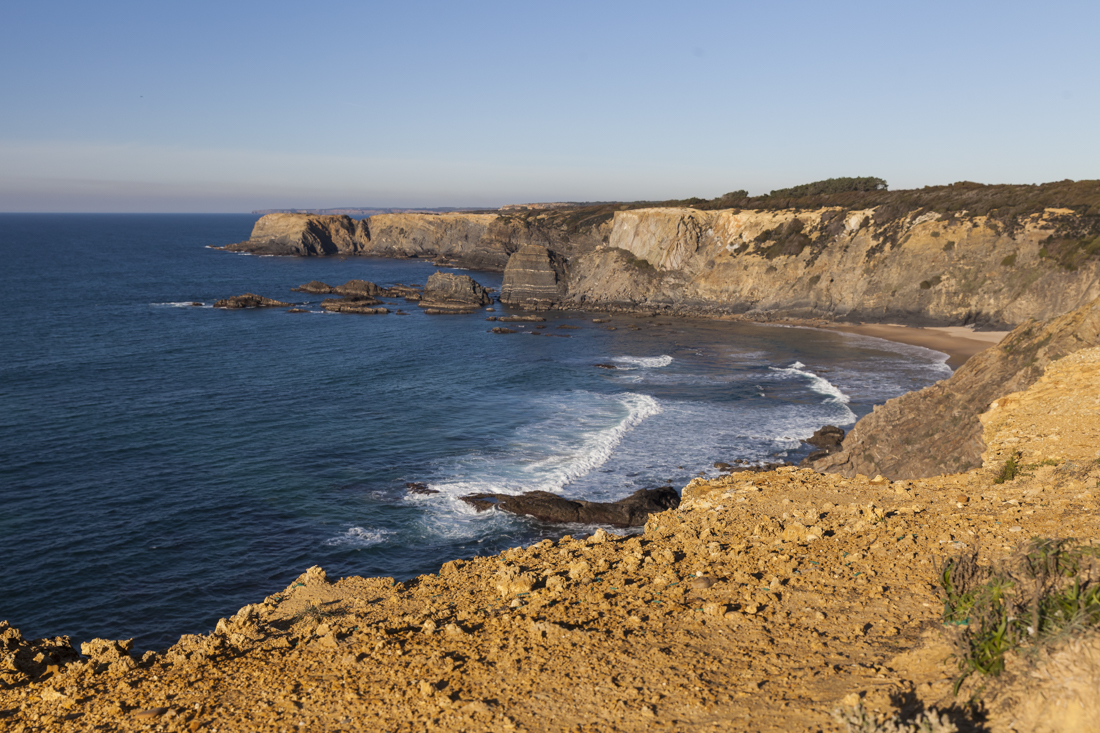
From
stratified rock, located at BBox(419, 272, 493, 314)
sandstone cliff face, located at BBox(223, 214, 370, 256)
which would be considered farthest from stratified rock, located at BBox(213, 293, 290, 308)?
sandstone cliff face, located at BBox(223, 214, 370, 256)

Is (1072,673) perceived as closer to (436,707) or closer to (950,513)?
(436,707)

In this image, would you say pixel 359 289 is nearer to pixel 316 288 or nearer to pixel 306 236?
pixel 316 288

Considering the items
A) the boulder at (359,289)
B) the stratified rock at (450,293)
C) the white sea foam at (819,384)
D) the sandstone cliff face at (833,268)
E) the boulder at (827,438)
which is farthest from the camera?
the boulder at (359,289)

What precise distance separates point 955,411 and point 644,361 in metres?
38.0

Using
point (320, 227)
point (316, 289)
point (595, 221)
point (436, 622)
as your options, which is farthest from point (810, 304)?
point (320, 227)

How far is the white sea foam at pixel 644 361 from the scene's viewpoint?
187 feet

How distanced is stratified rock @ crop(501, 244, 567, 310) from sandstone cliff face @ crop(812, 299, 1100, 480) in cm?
7444

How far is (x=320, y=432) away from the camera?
125 feet

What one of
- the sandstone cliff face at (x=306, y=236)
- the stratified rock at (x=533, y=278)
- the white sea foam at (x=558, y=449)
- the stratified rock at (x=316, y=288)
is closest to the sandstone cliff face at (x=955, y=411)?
the white sea foam at (x=558, y=449)

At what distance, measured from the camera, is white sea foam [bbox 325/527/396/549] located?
82.3 ft

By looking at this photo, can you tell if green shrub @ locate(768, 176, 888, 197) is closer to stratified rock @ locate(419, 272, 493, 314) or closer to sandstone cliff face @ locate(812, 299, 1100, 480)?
stratified rock @ locate(419, 272, 493, 314)

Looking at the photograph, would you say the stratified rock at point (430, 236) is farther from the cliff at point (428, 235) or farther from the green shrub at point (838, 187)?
the green shrub at point (838, 187)

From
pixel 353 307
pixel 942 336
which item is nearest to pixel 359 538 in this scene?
pixel 942 336

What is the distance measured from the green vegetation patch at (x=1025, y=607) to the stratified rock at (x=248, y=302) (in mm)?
90403
